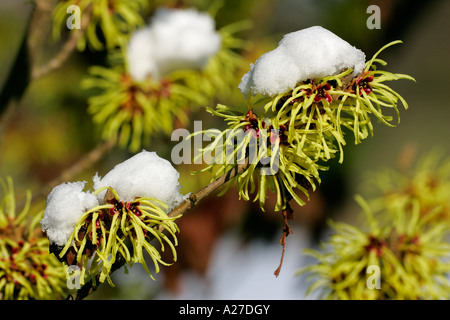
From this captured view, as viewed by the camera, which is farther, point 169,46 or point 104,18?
point 169,46

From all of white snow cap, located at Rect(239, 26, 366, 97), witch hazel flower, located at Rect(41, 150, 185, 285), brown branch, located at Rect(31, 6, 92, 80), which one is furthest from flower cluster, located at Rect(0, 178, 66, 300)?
white snow cap, located at Rect(239, 26, 366, 97)

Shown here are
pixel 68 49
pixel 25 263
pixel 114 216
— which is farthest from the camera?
pixel 68 49

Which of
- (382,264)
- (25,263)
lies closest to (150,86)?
(25,263)

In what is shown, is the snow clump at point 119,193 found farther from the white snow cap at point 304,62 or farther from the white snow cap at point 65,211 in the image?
the white snow cap at point 304,62

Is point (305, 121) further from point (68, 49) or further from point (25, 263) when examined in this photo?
point (68, 49)

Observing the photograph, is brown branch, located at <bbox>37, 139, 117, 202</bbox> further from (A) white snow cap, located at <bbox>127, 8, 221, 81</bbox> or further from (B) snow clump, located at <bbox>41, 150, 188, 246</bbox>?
(B) snow clump, located at <bbox>41, 150, 188, 246</bbox>

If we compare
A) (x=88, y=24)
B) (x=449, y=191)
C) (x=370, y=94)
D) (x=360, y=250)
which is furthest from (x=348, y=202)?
(x=370, y=94)
